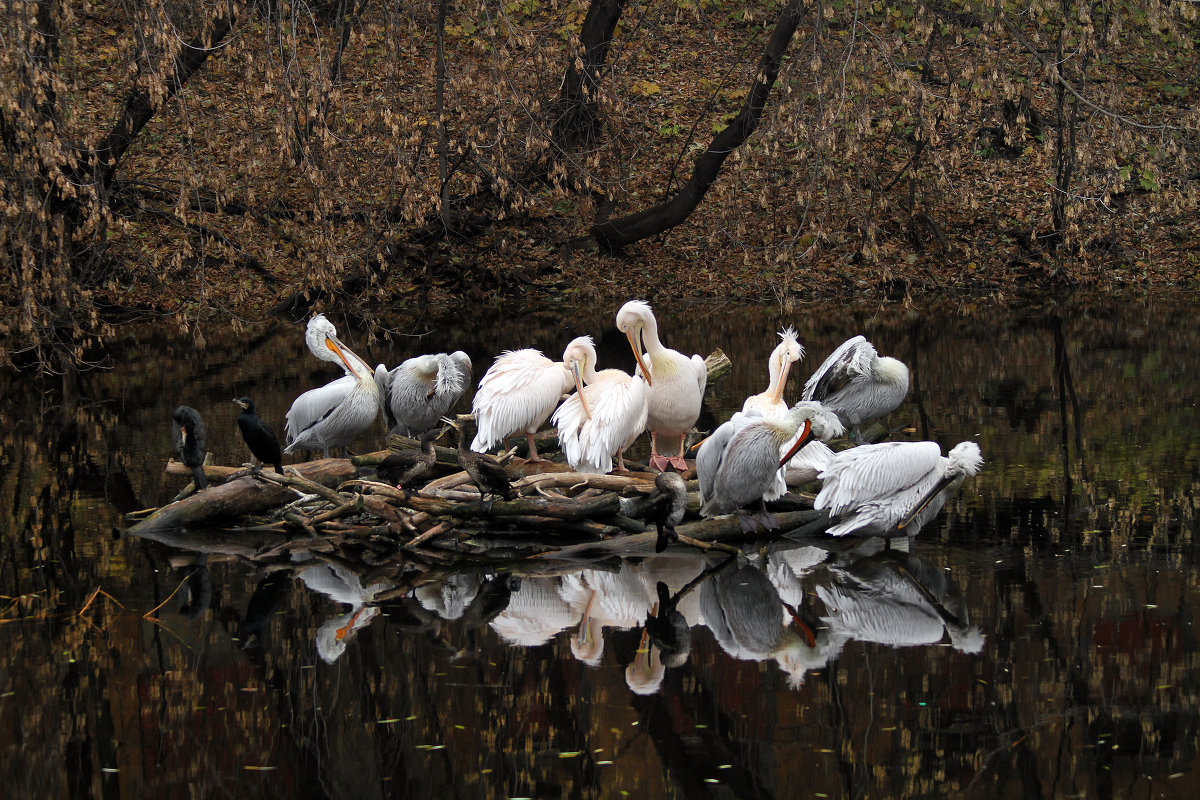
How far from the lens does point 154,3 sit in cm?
1048

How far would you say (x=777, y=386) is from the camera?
7.50 meters

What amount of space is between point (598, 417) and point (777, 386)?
1.18 meters

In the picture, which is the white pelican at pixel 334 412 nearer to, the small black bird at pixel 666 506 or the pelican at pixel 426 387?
the pelican at pixel 426 387

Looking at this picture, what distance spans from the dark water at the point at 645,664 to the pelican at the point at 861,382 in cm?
78

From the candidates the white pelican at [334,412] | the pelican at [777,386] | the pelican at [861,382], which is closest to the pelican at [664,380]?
the pelican at [777,386]

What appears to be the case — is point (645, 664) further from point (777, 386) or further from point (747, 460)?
point (777, 386)

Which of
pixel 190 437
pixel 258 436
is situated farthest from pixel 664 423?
pixel 190 437

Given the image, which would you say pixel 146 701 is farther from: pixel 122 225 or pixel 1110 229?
pixel 1110 229

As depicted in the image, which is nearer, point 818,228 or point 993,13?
point 993,13

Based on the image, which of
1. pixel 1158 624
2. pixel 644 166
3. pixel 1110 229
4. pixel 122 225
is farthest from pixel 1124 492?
Answer: pixel 644 166

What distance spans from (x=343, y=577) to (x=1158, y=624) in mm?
3640

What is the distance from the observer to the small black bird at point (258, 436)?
22.3 feet

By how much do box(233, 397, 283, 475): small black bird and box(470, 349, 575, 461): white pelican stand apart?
1166mm

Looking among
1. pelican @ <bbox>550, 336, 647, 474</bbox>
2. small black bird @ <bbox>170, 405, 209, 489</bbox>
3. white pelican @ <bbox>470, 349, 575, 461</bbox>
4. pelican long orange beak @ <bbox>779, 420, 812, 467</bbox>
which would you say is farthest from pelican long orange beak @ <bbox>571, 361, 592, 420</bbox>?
small black bird @ <bbox>170, 405, 209, 489</bbox>
